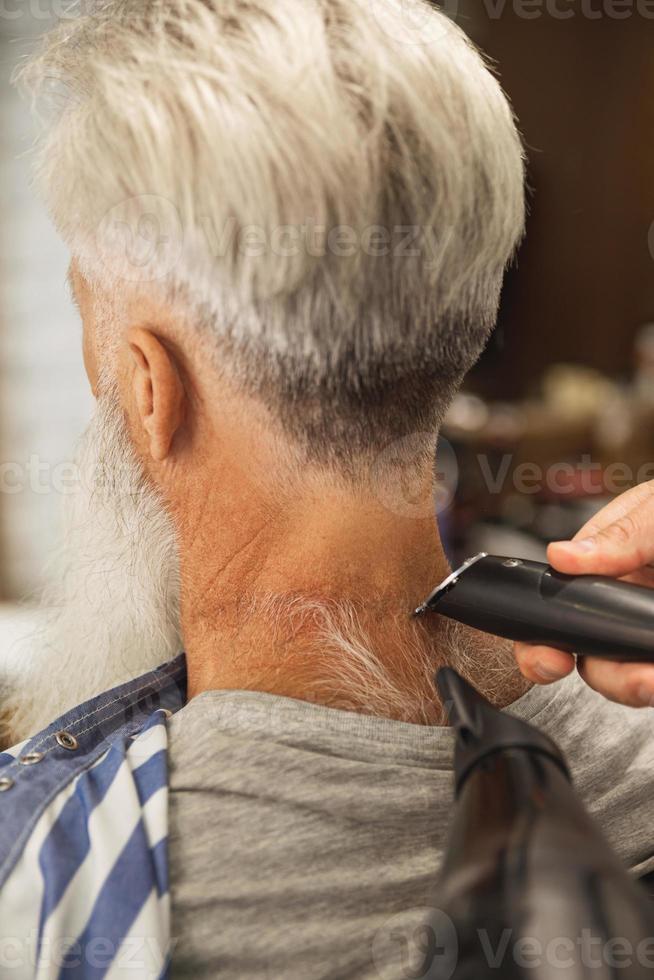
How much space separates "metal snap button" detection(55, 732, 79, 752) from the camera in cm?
81

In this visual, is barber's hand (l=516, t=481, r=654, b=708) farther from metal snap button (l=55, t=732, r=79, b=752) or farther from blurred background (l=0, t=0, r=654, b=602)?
blurred background (l=0, t=0, r=654, b=602)

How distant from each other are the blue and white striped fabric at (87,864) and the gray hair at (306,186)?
1.06ft

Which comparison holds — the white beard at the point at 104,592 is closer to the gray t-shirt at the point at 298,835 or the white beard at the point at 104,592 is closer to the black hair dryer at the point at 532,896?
the gray t-shirt at the point at 298,835

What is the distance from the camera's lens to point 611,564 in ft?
2.72

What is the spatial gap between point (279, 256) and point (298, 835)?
1.50ft

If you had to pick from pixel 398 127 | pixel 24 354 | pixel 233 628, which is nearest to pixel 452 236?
pixel 398 127

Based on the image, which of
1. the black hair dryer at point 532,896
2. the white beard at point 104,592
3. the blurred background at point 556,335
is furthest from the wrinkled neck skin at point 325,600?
the blurred background at point 556,335

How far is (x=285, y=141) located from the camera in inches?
29.5

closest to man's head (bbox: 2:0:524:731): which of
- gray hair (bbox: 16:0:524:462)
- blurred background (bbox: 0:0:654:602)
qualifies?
gray hair (bbox: 16:0:524:462)

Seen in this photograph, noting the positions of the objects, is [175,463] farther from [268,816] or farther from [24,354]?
[24,354]

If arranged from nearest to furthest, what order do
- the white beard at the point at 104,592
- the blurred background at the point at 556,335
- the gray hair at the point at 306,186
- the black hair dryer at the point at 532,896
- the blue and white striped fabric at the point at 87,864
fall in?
1. the black hair dryer at the point at 532,896
2. the blue and white striped fabric at the point at 87,864
3. the gray hair at the point at 306,186
4. the white beard at the point at 104,592
5. the blurred background at the point at 556,335

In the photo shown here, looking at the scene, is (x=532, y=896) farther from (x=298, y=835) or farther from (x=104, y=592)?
(x=104, y=592)

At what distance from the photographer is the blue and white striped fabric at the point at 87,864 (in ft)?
2.14

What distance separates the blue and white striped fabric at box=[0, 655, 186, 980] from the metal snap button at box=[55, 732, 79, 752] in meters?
0.04
